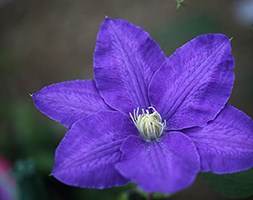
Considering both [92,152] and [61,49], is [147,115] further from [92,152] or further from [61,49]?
[61,49]

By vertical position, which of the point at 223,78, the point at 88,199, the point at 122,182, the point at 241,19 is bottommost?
the point at 88,199

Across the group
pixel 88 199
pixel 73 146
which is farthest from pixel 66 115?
pixel 88 199

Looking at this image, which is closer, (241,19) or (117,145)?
(117,145)

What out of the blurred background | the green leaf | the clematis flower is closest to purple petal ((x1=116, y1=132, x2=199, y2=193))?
the clematis flower

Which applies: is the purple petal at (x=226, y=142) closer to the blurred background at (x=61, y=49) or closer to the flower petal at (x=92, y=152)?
the flower petal at (x=92, y=152)

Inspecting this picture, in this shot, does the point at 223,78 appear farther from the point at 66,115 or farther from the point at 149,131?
the point at 66,115
